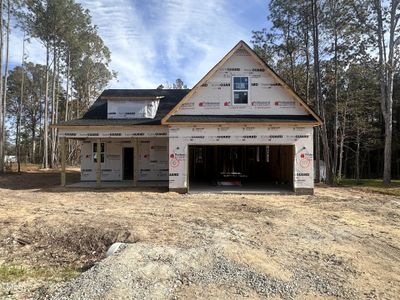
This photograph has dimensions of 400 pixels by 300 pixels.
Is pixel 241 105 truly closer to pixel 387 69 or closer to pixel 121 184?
pixel 121 184

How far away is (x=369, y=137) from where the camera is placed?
33562 millimetres

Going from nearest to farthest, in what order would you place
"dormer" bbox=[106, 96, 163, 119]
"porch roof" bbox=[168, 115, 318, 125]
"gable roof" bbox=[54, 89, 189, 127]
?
"porch roof" bbox=[168, 115, 318, 125], "gable roof" bbox=[54, 89, 189, 127], "dormer" bbox=[106, 96, 163, 119]

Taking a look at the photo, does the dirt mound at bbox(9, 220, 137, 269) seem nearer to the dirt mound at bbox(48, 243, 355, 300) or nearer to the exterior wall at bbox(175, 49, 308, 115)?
the dirt mound at bbox(48, 243, 355, 300)

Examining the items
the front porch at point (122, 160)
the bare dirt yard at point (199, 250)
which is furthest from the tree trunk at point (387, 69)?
the front porch at point (122, 160)

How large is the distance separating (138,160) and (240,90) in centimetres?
709

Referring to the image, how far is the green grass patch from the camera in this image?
5.40 metres

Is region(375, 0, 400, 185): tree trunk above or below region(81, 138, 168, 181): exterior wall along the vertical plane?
above

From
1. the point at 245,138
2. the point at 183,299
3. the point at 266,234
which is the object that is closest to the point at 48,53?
the point at 245,138

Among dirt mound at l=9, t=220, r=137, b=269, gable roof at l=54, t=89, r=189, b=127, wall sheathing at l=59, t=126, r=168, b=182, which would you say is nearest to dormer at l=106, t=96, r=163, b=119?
gable roof at l=54, t=89, r=189, b=127

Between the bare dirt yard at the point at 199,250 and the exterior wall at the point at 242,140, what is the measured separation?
2.48 meters

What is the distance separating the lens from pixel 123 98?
18.2 m

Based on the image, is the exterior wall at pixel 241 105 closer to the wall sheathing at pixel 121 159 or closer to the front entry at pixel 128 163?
→ the wall sheathing at pixel 121 159

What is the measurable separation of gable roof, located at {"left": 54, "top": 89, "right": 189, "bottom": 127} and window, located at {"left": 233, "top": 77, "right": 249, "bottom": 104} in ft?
12.4

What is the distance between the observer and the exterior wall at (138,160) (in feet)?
62.2
